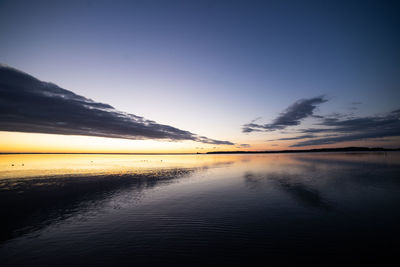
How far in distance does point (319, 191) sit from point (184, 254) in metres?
24.8

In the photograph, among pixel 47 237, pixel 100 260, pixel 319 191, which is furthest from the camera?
pixel 319 191

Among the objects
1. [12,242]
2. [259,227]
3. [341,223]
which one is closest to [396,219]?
[341,223]

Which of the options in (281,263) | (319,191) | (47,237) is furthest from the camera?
(319,191)

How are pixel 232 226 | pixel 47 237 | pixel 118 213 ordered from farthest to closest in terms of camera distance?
pixel 118 213 < pixel 232 226 < pixel 47 237

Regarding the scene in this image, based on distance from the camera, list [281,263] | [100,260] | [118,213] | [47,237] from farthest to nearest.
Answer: [118,213] < [47,237] < [100,260] < [281,263]

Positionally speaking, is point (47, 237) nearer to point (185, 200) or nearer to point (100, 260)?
point (100, 260)

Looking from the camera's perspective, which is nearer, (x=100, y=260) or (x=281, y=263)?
(x=281, y=263)

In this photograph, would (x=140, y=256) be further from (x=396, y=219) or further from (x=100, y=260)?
(x=396, y=219)

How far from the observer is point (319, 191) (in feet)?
88.8

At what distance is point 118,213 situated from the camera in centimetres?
1938

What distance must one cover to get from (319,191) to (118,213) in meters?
28.3

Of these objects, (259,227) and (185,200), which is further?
(185,200)

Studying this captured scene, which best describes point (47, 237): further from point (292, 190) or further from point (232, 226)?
point (292, 190)

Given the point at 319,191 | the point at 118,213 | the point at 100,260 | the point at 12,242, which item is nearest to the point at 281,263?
the point at 100,260
